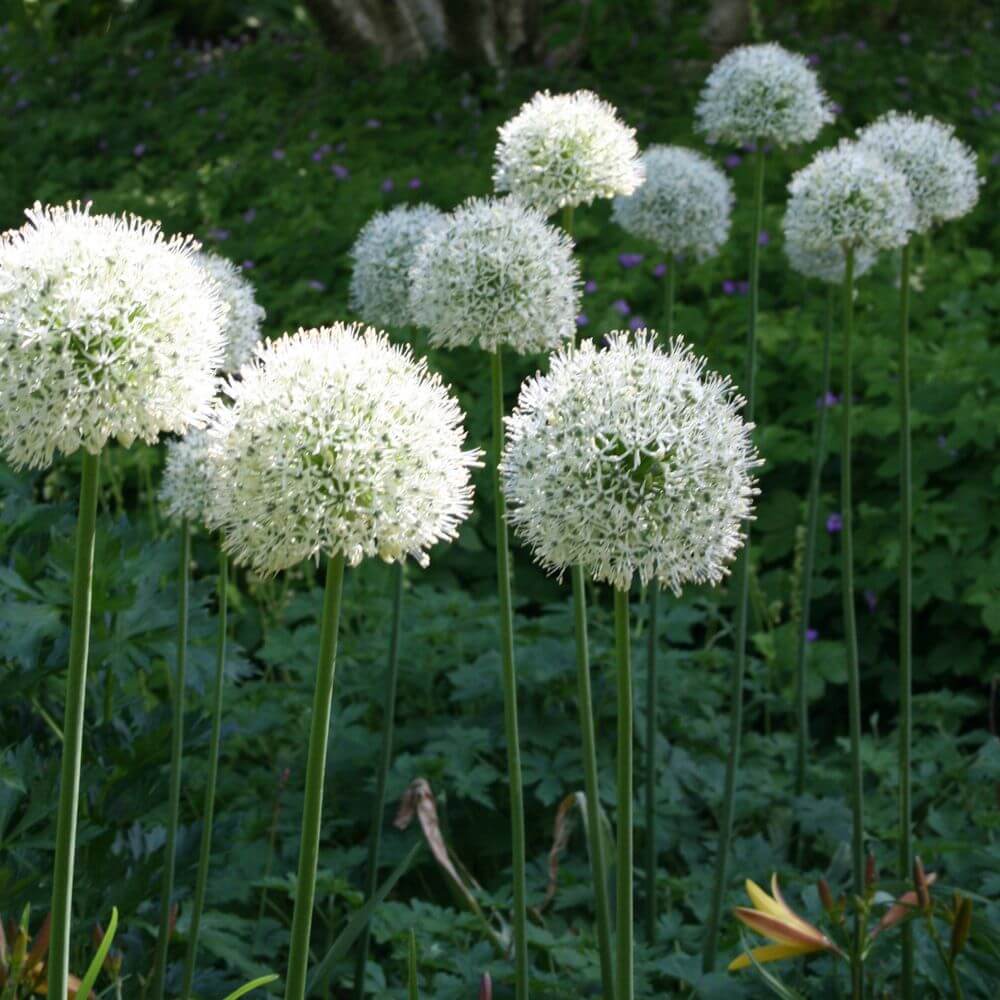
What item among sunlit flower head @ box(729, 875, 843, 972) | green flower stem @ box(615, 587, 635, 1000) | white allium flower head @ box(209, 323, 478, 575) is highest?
white allium flower head @ box(209, 323, 478, 575)

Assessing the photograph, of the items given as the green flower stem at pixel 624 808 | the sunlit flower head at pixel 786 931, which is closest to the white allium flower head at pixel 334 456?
the green flower stem at pixel 624 808

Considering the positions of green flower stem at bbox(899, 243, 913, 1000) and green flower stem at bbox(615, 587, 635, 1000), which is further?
green flower stem at bbox(899, 243, 913, 1000)

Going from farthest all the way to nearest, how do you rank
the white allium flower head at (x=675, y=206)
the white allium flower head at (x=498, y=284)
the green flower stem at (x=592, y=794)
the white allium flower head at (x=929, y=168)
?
the white allium flower head at (x=675, y=206) → the white allium flower head at (x=929, y=168) → the white allium flower head at (x=498, y=284) → the green flower stem at (x=592, y=794)

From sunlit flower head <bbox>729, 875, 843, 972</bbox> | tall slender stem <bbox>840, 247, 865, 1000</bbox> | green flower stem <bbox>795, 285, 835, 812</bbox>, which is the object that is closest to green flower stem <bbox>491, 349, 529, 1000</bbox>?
sunlit flower head <bbox>729, 875, 843, 972</bbox>

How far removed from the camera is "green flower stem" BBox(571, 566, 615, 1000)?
232cm

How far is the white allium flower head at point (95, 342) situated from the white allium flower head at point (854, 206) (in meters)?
1.95

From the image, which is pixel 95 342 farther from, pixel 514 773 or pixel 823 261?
pixel 823 261

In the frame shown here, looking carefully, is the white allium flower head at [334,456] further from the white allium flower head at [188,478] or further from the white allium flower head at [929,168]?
the white allium flower head at [929,168]

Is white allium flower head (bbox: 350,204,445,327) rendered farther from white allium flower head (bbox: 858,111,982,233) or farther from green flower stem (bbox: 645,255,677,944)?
white allium flower head (bbox: 858,111,982,233)

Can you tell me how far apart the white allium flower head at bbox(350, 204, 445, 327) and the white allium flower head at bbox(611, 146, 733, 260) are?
2.25ft

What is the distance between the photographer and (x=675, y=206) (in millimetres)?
3711

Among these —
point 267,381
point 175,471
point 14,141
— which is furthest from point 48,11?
point 267,381

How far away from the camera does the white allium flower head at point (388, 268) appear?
326cm

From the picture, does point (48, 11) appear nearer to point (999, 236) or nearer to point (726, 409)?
point (999, 236)
